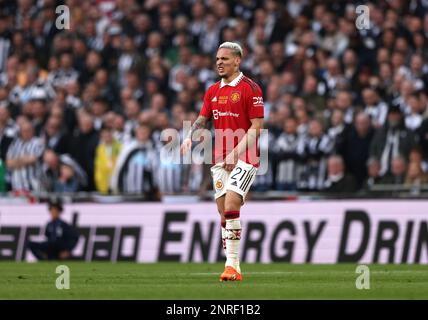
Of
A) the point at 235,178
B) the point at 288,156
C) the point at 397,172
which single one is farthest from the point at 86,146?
the point at 235,178

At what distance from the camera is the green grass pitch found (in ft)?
37.8

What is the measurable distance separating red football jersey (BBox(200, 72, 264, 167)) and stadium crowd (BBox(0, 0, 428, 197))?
23.2 feet

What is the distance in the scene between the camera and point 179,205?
71.1 feet

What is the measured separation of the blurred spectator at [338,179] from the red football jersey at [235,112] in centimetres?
703

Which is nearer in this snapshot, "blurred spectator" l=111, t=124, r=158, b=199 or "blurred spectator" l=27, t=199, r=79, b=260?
"blurred spectator" l=27, t=199, r=79, b=260

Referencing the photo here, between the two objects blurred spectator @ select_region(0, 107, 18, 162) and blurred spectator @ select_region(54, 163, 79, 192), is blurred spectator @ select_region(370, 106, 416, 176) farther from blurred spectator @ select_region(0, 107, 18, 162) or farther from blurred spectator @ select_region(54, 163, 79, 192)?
blurred spectator @ select_region(0, 107, 18, 162)

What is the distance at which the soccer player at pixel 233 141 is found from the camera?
13.7 m

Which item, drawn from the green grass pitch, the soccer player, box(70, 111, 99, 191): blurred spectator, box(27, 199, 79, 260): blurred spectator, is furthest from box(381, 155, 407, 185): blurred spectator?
the soccer player

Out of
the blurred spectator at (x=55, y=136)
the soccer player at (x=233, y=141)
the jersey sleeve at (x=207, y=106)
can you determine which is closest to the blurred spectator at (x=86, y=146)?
the blurred spectator at (x=55, y=136)

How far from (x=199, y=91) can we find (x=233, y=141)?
417 inches

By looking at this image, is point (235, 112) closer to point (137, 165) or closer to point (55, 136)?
point (137, 165)

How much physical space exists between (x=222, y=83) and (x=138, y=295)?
11.7 feet

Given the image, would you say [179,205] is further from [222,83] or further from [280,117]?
[222,83]
